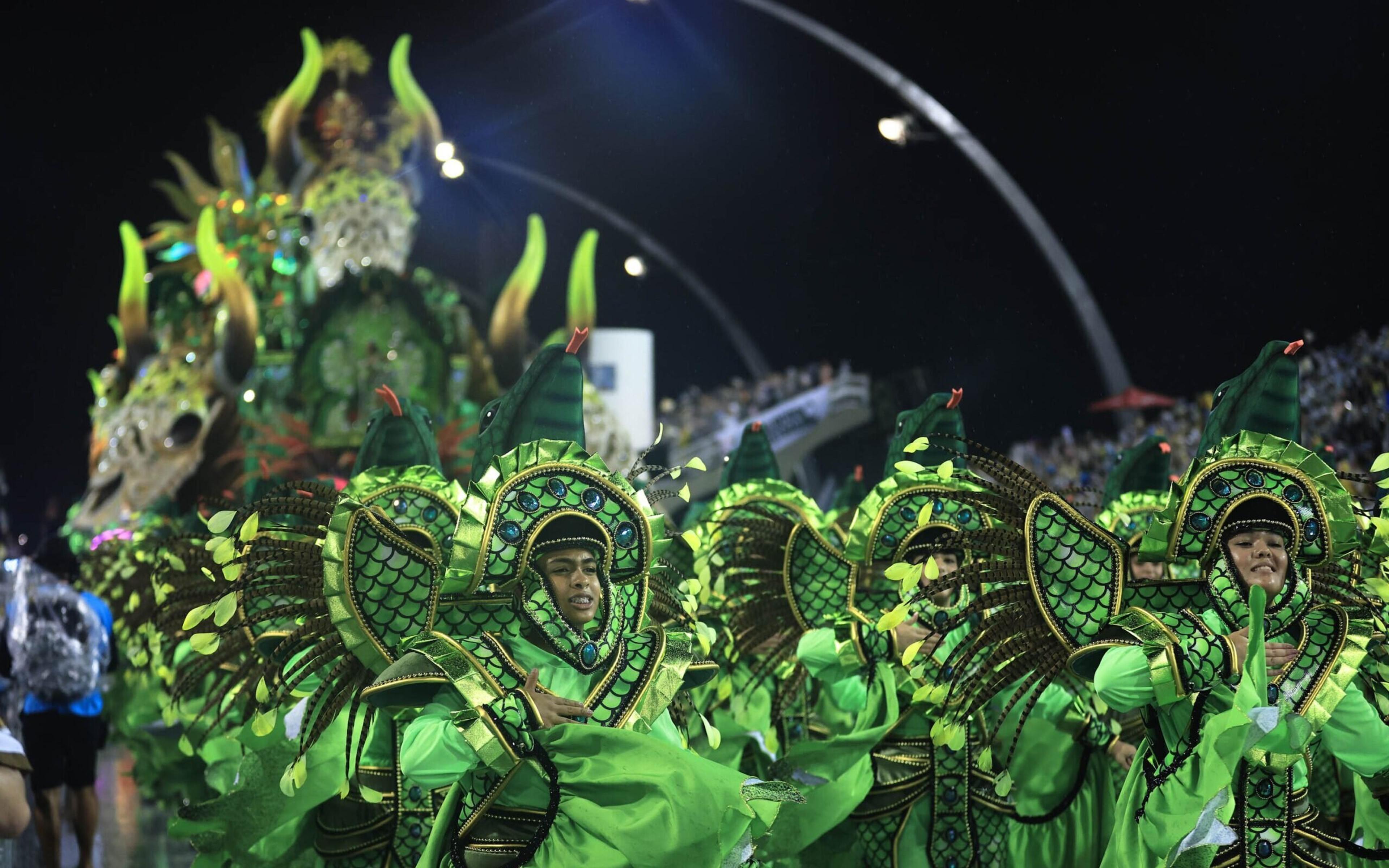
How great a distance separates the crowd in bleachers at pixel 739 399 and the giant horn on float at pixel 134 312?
6.79 meters

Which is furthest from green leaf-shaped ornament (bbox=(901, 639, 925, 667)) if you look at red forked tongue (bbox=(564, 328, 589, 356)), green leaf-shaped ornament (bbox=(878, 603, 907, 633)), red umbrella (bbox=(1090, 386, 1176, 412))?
red umbrella (bbox=(1090, 386, 1176, 412))

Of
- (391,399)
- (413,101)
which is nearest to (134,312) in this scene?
(413,101)

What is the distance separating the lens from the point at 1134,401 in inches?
469

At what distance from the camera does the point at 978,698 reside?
4402 millimetres

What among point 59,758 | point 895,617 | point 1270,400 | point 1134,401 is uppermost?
point 1270,400

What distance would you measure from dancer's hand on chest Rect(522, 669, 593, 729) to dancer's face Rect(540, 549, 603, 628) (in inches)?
8.8

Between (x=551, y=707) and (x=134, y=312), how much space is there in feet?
59.7

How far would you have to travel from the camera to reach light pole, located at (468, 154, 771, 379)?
20562 millimetres

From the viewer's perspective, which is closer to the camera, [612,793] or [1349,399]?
[612,793]

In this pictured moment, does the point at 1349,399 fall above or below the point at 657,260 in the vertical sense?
below

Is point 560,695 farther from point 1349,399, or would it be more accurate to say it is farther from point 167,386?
point 167,386

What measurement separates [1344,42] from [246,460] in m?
13.3

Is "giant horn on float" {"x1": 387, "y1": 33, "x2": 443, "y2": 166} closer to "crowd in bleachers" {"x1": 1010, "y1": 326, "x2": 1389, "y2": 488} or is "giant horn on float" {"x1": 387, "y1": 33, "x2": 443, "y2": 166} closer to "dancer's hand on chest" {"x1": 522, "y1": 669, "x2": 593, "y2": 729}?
"crowd in bleachers" {"x1": 1010, "y1": 326, "x2": 1389, "y2": 488}

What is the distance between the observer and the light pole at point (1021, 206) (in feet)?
40.9
